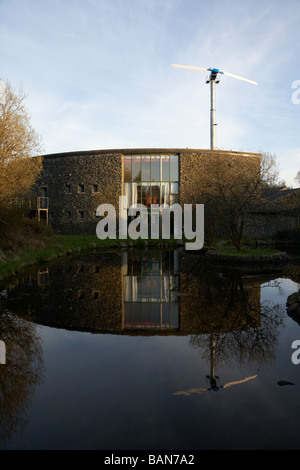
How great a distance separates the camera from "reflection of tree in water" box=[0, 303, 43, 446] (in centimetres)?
320

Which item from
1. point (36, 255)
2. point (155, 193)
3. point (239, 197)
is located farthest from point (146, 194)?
point (36, 255)

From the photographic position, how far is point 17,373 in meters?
4.20

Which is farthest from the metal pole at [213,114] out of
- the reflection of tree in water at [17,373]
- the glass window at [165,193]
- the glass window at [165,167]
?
the reflection of tree in water at [17,373]

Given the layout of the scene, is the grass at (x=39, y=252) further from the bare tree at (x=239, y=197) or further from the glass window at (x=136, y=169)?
the glass window at (x=136, y=169)

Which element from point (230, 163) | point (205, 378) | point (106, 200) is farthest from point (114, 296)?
point (230, 163)

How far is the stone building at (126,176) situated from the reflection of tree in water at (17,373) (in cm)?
2891

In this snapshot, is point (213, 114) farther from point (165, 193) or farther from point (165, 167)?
point (165, 193)

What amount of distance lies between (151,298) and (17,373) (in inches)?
191

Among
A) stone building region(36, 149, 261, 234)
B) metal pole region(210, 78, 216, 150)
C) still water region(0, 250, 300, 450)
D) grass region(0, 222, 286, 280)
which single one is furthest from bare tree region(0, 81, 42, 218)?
metal pole region(210, 78, 216, 150)

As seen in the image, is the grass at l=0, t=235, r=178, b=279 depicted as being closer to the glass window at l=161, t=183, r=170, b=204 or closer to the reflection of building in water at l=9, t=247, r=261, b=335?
the reflection of building in water at l=9, t=247, r=261, b=335

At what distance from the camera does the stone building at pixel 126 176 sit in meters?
34.1

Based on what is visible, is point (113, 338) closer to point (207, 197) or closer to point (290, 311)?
point (290, 311)

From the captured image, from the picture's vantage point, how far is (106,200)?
113ft

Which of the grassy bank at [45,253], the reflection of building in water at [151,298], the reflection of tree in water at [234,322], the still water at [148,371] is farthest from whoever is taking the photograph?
the grassy bank at [45,253]
